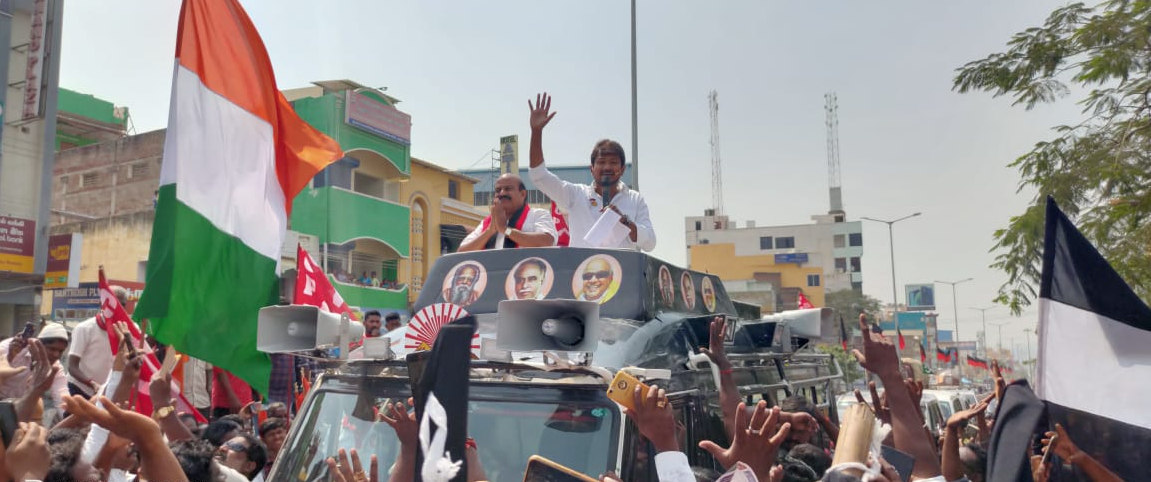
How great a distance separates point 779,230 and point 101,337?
265ft

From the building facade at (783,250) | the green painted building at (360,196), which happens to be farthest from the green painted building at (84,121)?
the building facade at (783,250)

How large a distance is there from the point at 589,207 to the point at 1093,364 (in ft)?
12.3

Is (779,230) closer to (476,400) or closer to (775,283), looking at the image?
(775,283)

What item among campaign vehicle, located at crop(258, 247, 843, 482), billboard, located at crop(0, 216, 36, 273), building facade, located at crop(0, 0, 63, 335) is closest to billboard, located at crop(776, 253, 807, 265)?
building facade, located at crop(0, 0, 63, 335)

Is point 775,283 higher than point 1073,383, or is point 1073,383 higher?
point 775,283

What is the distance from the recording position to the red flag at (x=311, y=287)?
729 cm

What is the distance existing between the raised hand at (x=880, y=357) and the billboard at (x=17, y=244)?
18292 mm

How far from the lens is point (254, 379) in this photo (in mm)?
5008

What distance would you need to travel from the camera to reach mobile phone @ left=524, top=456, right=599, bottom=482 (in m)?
2.87

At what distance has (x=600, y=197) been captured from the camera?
6469 mm

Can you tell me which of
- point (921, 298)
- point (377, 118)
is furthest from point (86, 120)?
point (921, 298)

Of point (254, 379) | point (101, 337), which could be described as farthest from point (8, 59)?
point (254, 379)

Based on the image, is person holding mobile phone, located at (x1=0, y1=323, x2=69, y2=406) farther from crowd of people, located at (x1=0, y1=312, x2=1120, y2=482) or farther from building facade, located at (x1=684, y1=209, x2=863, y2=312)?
building facade, located at (x1=684, y1=209, x2=863, y2=312)

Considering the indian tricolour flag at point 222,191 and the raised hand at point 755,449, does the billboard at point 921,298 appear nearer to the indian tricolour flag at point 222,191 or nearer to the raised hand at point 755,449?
the indian tricolour flag at point 222,191
